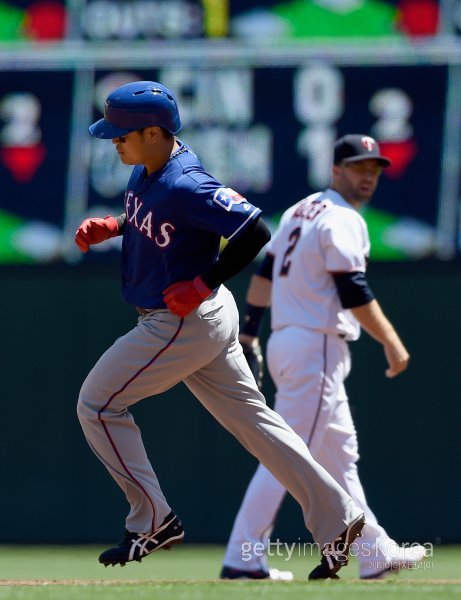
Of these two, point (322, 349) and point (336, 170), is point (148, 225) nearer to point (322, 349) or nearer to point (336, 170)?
point (322, 349)

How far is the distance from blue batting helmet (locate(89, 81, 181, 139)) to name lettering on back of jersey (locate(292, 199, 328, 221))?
1334 millimetres

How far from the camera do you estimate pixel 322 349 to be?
19.7 feet

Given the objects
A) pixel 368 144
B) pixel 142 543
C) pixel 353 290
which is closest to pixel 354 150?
pixel 368 144

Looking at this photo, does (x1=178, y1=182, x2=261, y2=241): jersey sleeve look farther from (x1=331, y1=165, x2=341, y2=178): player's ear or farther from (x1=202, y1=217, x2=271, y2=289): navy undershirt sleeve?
(x1=331, y1=165, x2=341, y2=178): player's ear

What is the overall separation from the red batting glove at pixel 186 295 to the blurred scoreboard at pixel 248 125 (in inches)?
142

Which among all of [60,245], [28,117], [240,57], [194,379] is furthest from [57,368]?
[194,379]

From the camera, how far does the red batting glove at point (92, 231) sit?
5.11 m

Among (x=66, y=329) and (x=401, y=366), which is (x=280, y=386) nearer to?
(x=401, y=366)

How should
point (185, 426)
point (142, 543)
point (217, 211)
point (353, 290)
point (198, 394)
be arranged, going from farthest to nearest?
point (185, 426)
point (353, 290)
point (198, 394)
point (142, 543)
point (217, 211)

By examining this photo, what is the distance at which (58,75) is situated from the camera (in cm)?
873

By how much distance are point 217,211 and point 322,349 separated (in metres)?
1.43

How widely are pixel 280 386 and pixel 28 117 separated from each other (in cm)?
325

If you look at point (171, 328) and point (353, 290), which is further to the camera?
point (353, 290)

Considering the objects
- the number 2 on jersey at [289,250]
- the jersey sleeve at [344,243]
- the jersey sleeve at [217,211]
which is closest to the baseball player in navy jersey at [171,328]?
the jersey sleeve at [217,211]
